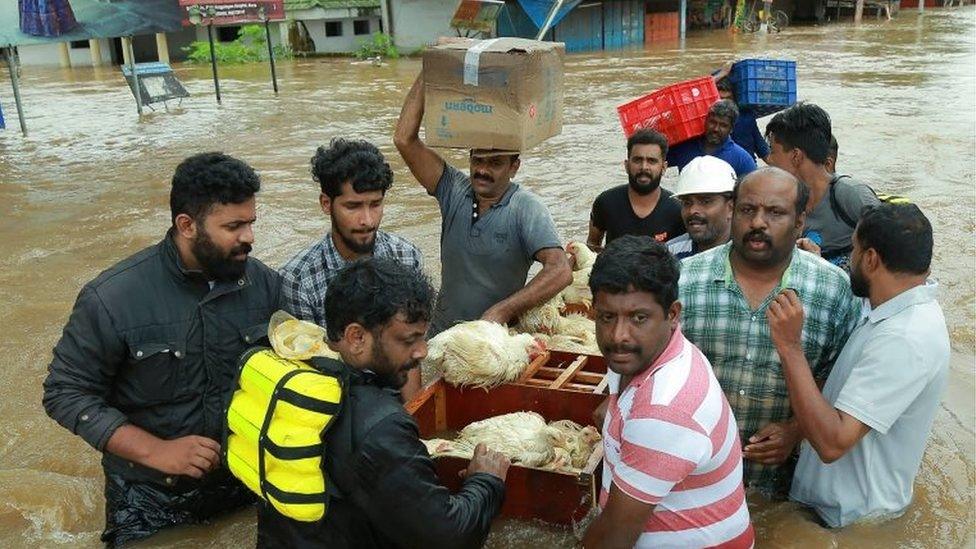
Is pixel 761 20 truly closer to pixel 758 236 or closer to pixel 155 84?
pixel 155 84

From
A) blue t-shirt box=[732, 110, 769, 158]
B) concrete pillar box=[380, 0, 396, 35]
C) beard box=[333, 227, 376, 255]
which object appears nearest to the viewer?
beard box=[333, 227, 376, 255]

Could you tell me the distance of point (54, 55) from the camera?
3225 cm

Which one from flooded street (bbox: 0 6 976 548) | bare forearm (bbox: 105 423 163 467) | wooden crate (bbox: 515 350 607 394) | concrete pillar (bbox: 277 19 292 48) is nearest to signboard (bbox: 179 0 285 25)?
flooded street (bbox: 0 6 976 548)

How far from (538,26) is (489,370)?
25.7m

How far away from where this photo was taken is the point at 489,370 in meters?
3.78

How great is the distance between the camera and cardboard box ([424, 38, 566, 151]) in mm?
3727

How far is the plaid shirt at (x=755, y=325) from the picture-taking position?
316 centimetres

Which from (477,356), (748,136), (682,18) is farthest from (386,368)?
(682,18)

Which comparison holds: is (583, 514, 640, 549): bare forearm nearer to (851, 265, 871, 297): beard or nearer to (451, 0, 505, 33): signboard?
(851, 265, 871, 297): beard

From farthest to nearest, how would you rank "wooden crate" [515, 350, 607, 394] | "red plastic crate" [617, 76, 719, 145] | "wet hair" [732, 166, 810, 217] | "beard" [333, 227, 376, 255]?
"red plastic crate" [617, 76, 719, 145]
"wooden crate" [515, 350, 607, 394]
"beard" [333, 227, 376, 255]
"wet hair" [732, 166, 810, 217]

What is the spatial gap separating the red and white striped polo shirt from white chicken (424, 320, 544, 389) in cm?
123

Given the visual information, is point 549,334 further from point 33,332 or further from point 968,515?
point 33,332

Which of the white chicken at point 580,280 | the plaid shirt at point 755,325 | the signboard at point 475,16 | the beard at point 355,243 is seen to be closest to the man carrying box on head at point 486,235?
the white chicken at point 580,280

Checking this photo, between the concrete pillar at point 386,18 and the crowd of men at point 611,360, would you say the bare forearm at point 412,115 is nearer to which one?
the crowd of men at point 611,360
